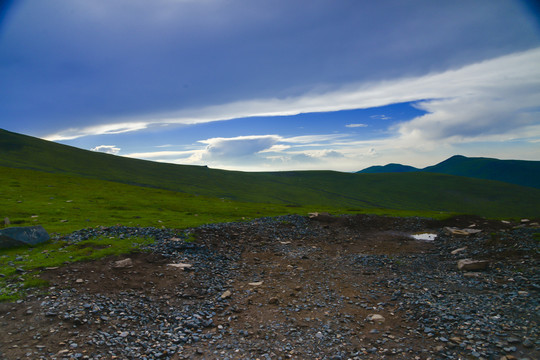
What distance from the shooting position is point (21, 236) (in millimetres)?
19891

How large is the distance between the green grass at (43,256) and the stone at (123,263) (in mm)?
1526

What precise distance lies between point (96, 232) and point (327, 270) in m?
20.0

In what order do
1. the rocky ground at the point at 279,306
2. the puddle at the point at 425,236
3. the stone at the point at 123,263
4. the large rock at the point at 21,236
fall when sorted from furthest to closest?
the puddle at the point at 425,236, the large rock at the point at 21,236, the stone at the point at 123,263, the rocky ground at the point at 279,306

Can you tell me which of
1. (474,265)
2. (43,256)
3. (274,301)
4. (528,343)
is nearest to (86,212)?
(43,256)

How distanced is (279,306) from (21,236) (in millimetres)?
19399

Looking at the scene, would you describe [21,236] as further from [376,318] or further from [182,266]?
[376,318]

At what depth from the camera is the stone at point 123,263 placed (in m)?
17.1

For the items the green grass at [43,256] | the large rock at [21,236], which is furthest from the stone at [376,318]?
the large rock at [21,236]

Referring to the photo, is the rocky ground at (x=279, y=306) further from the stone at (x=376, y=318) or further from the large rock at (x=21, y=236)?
the large rock at (x=21, y=236)

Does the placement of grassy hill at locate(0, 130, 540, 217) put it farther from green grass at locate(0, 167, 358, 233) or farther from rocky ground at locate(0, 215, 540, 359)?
rocky ground at locate(0, 215, 540, 359)

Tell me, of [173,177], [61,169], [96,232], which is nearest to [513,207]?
[173,177]

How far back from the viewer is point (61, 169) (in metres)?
132

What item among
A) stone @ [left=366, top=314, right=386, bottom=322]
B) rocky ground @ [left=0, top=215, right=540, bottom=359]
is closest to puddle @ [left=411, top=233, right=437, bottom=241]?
rocky ground @ [left=0, top=215, right=540, bottom=359]

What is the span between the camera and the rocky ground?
10547 mm
